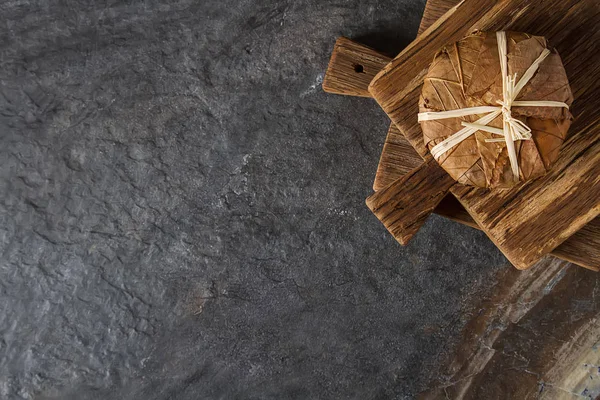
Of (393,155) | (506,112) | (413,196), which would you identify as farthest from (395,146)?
(506,112)

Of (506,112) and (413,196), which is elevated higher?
(506,112)

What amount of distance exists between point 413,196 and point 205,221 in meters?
1.23

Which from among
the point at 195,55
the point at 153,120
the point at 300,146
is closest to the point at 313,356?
the point at 300,146

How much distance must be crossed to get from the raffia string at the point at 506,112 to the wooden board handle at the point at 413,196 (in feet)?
0.78

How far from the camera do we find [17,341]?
3.03 metres

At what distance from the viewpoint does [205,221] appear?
299cm

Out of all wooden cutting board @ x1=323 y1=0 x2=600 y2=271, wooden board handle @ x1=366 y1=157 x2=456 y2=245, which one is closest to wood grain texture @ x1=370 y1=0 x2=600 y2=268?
wooden board handle @ x1=366 y1=157 x2=456 y2=245

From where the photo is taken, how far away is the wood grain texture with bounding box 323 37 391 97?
266cm

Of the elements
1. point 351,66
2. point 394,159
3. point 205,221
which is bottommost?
point 205,221

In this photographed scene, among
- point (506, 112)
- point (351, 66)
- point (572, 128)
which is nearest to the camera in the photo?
point (506, 112)

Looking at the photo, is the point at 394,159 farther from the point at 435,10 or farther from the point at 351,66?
the point at 435,10

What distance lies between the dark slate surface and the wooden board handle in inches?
30.9

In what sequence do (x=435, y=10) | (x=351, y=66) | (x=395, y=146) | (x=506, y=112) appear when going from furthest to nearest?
1. (x=351, y=66)
2. (x=395, y=146)
3. (x=435, y=10)
4. (x=506, y=112)

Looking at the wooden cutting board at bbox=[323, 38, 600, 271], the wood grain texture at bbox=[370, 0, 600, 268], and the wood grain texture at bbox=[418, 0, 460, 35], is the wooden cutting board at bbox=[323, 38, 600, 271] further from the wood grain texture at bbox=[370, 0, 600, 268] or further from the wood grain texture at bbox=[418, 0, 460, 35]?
the wood grain texture at bbox=[370, 0, 600, 268]
